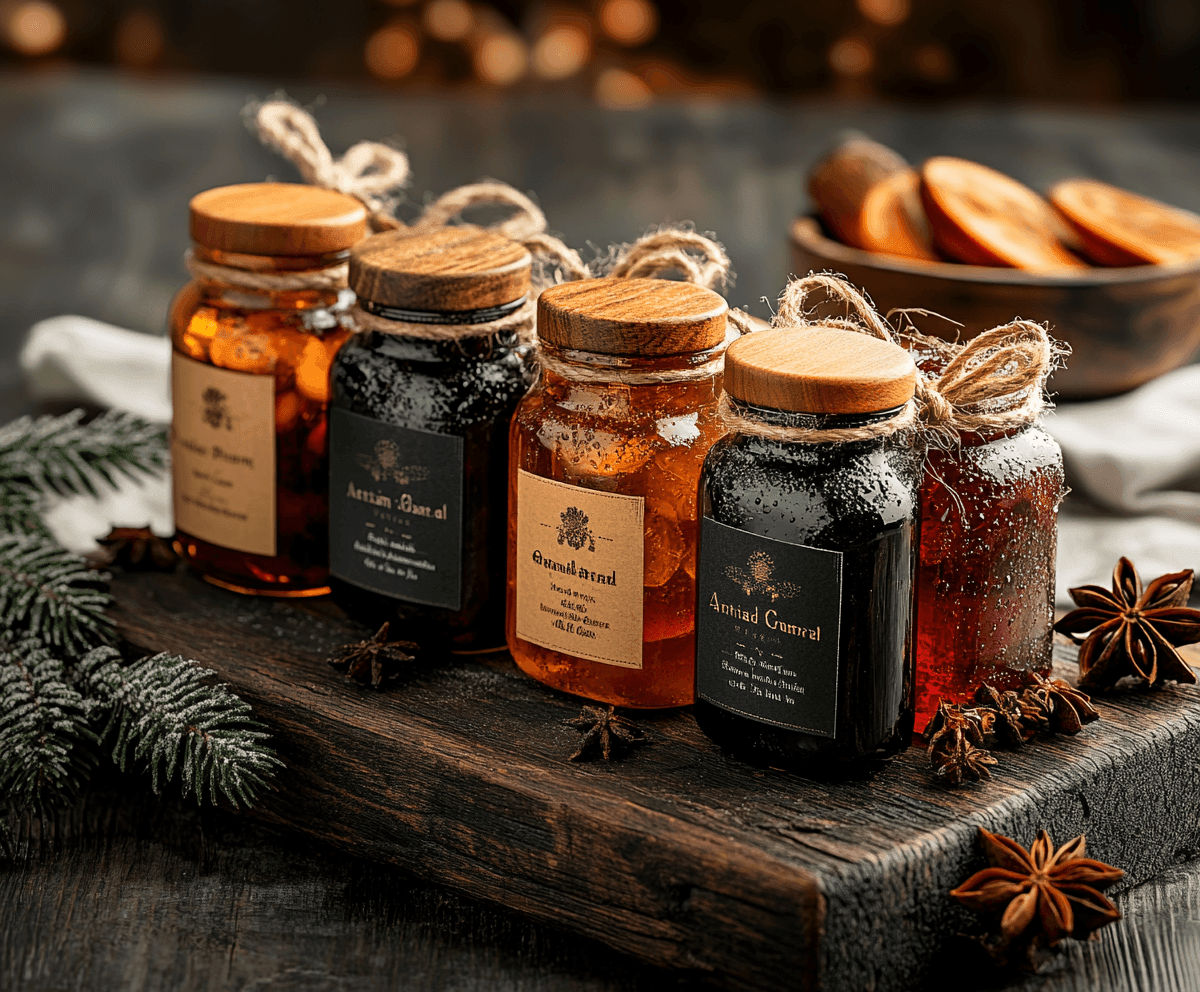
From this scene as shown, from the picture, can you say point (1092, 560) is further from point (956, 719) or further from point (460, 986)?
point (460, 986)

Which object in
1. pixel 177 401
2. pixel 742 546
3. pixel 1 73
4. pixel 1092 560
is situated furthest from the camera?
pixel 1 73

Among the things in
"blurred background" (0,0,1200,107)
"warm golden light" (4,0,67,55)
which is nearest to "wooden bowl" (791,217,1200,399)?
"blurred background" (0,0,1200,107)

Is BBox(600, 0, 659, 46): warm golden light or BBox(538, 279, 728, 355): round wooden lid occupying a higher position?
BBox(600, 0, 659, 46): warm golden light

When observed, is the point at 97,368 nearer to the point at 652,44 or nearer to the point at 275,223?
the point at 275,223

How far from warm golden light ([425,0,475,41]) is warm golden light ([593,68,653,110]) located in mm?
292

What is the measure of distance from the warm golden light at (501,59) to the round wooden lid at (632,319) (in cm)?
223

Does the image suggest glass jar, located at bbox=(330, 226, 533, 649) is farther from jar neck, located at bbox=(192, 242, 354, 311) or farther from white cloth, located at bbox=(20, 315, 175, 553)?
white cloth, located at bbox=(20, 315, 175, 553)

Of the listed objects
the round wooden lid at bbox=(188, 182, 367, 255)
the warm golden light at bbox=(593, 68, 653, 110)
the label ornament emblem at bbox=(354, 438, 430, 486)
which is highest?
the warm golden light at bbox=(593, 68, 653, 110)

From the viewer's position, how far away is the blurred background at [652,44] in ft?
9.80

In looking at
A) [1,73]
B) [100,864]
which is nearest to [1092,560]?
[100,864]

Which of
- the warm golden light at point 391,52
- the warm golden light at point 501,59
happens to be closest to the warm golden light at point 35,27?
the warm golden light at point 391,52

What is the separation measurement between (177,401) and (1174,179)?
196 cm

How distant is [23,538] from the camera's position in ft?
4.21

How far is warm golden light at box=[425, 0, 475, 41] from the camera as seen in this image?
122 inches
